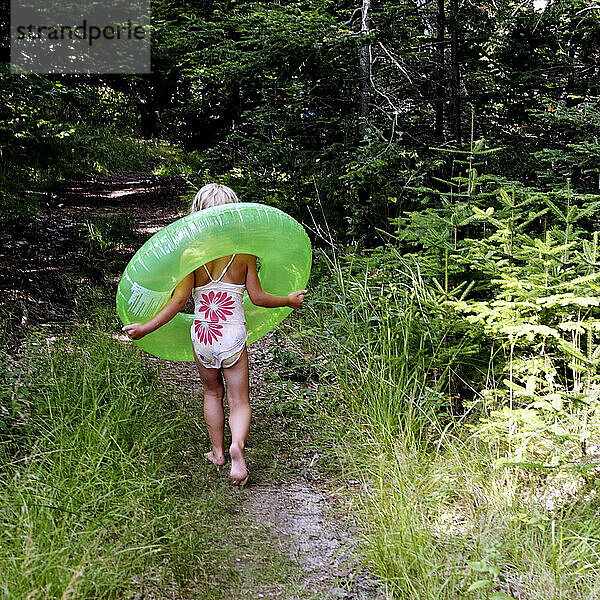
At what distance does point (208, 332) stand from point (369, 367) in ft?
3.63

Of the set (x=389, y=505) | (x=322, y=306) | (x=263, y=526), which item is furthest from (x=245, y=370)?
(x=322, y=306)

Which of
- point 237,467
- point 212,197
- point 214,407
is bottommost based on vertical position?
point 237,467

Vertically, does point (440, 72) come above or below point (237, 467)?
above

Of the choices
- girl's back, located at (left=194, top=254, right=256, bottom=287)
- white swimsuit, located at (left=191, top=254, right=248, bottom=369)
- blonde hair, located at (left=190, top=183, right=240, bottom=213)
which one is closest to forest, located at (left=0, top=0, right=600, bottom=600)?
white swimsuit, located at (left=191, top=254, right=248, bottom=369)

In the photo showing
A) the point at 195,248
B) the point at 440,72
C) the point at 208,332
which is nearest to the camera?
the point at 195,248

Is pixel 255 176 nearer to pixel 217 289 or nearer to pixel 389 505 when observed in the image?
pixel 217 289

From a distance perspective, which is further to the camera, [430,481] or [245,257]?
[245,257]

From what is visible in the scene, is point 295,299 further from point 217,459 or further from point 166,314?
point 217,459

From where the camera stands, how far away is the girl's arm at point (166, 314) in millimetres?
3605

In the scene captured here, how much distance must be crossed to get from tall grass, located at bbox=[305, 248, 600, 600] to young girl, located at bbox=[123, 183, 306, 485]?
705 millimetres

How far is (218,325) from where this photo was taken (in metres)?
3.71

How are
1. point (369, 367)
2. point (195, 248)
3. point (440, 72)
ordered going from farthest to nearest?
point (440, 72) → point (369, 367) → point (195, 248)

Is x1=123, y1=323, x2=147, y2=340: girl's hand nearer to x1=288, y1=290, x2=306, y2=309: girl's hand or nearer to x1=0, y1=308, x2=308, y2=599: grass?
x1=0, y1=308, x2=308, y2=599: grass

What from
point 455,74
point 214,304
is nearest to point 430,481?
point 214,304
